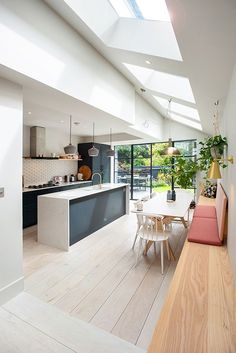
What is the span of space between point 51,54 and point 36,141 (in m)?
3.53

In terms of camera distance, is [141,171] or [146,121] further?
Result: [141,171]

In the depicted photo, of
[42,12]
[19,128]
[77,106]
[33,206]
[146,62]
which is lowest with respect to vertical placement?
[33,206]

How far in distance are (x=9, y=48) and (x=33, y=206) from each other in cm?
388

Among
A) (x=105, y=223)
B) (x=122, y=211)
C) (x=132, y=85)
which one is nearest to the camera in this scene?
(x=132, y=85)

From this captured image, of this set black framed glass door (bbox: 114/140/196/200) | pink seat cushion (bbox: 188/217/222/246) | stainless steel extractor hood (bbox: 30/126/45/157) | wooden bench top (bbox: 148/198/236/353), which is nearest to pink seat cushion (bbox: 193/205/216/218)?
pink seat cushion (bbox: 188/217/222/246)

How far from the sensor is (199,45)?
5.79 feet

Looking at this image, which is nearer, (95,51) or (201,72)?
(201,72)

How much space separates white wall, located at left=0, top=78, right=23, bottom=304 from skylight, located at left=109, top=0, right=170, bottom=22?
1.59 m

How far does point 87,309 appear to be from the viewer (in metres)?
2.10

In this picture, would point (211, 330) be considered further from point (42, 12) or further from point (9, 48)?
point (42, 12)

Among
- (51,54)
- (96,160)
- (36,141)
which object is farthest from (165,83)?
(96,160)

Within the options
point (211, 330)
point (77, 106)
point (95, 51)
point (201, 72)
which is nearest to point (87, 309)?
A: point (211, 330)

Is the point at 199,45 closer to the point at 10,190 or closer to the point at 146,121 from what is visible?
the point at 10,190

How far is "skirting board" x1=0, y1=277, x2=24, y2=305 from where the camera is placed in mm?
2123
